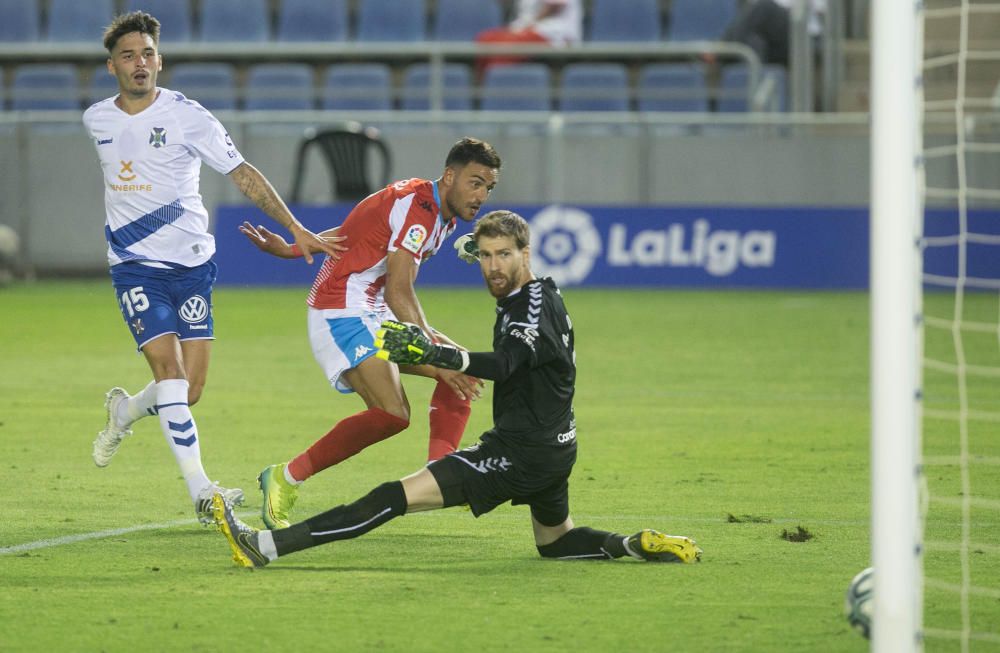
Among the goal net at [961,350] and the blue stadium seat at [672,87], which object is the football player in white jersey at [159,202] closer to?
the goal net at [961,350]

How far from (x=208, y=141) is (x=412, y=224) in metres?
1.03

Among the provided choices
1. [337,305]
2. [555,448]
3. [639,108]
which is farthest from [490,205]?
[555,448]

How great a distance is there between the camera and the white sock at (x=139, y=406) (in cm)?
762

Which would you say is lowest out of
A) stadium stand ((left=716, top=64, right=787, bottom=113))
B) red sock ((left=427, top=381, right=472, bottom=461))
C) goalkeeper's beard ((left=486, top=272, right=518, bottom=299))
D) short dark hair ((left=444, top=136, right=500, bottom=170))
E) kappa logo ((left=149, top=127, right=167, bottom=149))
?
red sock ((left=427, top=381, right=472, bottom=461))

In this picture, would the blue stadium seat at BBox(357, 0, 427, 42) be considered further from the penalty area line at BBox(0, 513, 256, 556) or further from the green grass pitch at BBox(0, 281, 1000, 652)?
the penalty area line at BBox(0, 513, 256, 556)

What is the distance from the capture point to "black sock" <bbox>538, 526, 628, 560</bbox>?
6.21 meters

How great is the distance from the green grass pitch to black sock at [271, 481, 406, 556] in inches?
5.2

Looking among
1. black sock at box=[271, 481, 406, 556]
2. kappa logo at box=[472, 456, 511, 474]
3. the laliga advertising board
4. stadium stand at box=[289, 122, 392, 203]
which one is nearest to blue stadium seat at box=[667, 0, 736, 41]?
the laliga advertising board

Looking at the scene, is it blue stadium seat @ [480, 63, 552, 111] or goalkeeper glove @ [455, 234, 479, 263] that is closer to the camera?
goalkeeper glove @ [455, 234, 479, 263]

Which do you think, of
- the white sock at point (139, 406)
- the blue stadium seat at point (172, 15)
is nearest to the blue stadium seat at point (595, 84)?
the blue stadium seat at point (172, 15)

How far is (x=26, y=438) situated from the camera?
946 centimetres

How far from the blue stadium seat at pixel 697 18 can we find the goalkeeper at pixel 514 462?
17.2 meters

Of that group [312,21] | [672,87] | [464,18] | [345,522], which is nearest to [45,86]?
[312,21]

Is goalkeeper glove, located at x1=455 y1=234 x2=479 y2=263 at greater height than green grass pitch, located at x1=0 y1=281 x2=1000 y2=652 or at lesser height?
greater
